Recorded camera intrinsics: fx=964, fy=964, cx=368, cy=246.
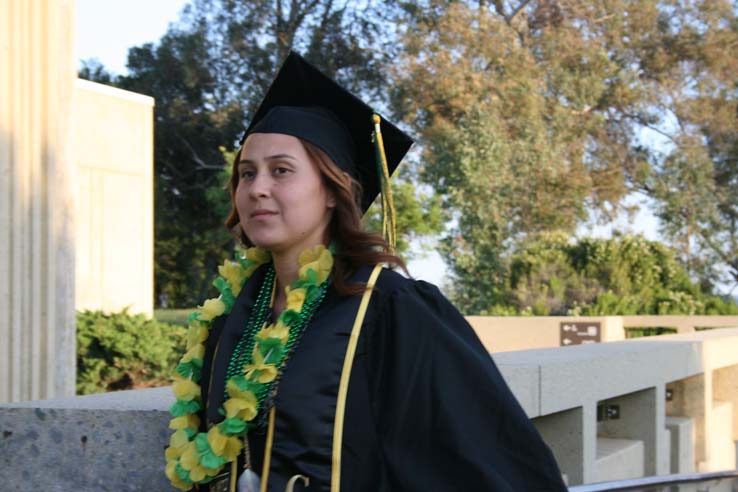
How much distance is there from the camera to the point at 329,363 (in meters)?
1.92

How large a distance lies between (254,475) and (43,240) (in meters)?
4.76

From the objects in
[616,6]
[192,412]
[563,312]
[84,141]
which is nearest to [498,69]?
[616,6]

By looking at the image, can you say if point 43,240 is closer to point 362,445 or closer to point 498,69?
point 362,445

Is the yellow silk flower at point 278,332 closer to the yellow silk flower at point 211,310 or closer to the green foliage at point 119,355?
the yellow silk flower at point 211,310

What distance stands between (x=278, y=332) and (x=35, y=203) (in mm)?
4657

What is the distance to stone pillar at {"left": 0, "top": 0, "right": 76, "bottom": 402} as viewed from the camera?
6.09 m

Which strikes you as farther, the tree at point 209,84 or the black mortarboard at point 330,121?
the tree at point 209,84

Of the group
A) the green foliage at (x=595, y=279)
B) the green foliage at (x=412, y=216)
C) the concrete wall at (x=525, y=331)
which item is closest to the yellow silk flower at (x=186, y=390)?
the concrete wall at (x=525, y=331)

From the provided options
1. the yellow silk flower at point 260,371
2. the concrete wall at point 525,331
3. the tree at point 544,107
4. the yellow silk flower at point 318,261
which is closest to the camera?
the yellow silk flower at point 260,371

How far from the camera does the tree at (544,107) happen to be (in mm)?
20672

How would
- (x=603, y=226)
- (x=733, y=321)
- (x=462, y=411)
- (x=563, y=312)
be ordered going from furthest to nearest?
1. (x=603, y=226)
2. (x=563, y=312)
3. (x=733, y=321)
4. (x=462, y=411)

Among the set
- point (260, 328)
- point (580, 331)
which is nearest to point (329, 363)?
point (260, 328)

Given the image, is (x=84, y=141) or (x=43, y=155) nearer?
(x=43, y=155)

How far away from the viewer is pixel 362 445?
1.89 m
